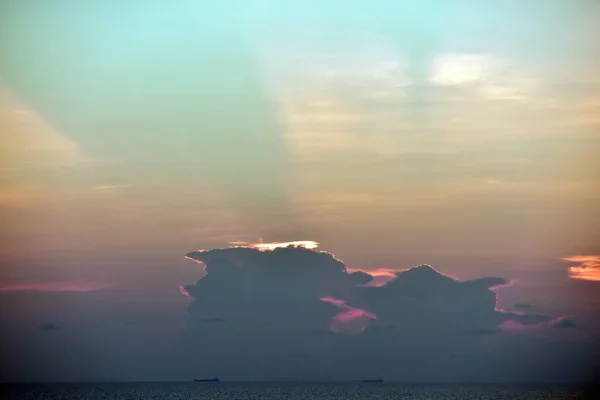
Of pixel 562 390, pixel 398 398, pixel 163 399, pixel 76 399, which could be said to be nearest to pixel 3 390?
pixel 76 399

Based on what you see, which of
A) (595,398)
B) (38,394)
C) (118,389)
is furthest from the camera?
(118,389)

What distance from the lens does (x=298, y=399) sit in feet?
82.9

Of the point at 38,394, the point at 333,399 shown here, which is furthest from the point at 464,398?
the point at 38,394

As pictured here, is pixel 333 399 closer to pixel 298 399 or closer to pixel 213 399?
pixel 298 399

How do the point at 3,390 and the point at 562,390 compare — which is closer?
the point at 3,390

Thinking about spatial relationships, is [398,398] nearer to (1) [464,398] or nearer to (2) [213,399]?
(1) [464,398]

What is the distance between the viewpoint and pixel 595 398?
67.0 ft

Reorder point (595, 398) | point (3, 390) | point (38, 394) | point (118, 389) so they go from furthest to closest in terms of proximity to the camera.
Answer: point (118, 389)
point (38, 394)
point (3, 390)
point (595, 398)

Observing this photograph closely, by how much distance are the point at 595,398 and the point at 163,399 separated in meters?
12.1

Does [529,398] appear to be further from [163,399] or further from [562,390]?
[163,399]

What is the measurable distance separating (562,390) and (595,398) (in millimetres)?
5199

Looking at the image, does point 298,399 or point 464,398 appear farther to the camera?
point 298,399

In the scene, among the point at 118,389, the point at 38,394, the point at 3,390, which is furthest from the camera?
the point at 118,389

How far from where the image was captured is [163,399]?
24.5 metres
